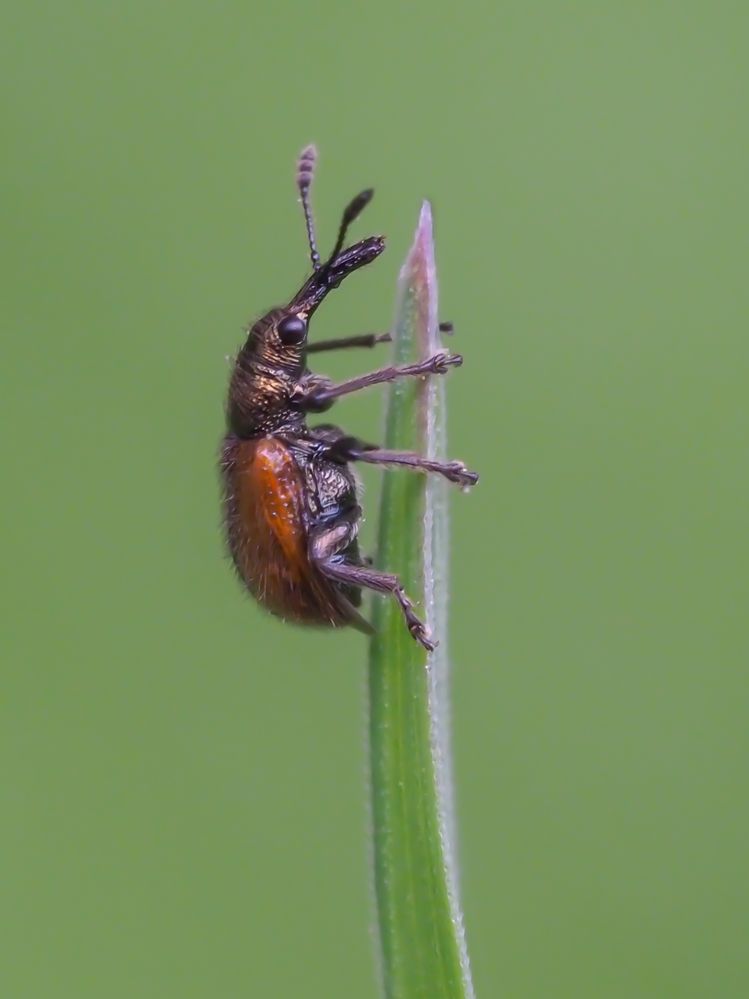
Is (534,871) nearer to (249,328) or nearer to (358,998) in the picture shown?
(358,998)

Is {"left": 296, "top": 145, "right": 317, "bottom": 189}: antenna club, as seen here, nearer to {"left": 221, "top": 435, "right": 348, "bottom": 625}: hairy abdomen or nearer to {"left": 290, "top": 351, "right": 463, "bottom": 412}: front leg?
{"left": 290, "top": 351, "right": 463, "bottom": 412}: front leg

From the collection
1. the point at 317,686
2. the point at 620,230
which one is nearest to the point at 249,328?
the point at 317,686

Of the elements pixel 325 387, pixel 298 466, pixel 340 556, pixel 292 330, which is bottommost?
pixel 340 556

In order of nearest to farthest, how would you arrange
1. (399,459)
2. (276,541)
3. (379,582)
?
(399,459), (379,582), (276,541)

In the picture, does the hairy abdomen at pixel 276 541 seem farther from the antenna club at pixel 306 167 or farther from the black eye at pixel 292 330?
the antenna club at pixel 306 167

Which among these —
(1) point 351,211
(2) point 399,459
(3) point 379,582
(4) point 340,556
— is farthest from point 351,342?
(2) point 399,459

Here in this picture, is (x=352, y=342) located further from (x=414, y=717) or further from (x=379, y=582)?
(x=414, y=717)

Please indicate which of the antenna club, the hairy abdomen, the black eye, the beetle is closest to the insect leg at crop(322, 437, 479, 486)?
the beetle
